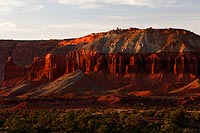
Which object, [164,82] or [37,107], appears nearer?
[37,107]

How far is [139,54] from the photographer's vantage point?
107438mm

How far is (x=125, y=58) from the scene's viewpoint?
106312 mm

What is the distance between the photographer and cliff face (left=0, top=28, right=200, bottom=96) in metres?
103

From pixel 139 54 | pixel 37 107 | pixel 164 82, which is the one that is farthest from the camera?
pixel 139 54

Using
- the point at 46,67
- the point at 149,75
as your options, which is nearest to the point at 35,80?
the point at 46,67

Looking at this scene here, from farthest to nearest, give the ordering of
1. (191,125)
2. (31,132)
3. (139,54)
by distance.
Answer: (139,54)
(191,125)
(31,132)

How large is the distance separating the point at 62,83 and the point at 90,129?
Result: 185 feet

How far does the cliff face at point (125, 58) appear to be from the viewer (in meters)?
103

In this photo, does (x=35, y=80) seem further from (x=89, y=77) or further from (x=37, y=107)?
(x=37, y=107)

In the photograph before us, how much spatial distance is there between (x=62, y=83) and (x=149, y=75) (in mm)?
14971

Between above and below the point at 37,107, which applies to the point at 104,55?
above

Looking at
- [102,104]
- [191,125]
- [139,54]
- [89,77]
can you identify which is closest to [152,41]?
[139,54]

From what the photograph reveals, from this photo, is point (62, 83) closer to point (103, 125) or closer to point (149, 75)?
point (149, 75)

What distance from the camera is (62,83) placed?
99.2 meters
